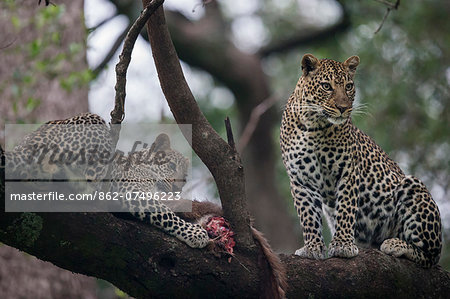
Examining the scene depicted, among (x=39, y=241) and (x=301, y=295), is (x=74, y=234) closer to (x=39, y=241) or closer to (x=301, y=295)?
(x=39, y=241)

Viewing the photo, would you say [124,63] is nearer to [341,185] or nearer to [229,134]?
[229,134]

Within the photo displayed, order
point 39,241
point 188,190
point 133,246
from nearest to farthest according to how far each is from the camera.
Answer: point 39,241, point 133,246, point 188,190

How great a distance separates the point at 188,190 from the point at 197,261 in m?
2.68

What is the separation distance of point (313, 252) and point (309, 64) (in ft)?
6.78

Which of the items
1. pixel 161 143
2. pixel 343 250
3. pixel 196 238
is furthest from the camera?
pixel 161 143

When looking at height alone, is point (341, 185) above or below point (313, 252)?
above

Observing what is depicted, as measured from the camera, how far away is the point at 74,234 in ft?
15.7

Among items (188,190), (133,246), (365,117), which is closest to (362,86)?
(365,117)

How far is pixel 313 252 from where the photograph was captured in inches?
256

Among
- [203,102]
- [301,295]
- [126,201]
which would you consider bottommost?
[301,295]

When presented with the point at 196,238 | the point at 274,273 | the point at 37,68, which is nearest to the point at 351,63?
the point at 274,273

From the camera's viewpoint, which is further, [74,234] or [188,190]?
[188,190]

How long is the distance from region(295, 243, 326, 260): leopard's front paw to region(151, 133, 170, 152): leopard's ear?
2037 mm

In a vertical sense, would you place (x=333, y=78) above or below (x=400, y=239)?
above
